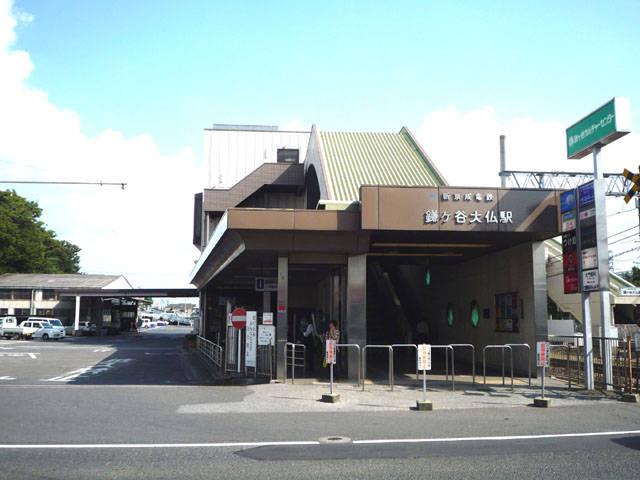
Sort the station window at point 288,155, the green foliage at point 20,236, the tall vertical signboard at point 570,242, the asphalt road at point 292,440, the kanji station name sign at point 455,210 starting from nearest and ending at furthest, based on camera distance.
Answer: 1. the asphalt road at point 292,440
2. the tall vertical signboard at point 570,242
3. the kanji station name sign at point 455,210
4. the station window at point 288,155
5. the green foliage at point 20,236

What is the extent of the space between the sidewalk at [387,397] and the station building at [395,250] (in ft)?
5.46

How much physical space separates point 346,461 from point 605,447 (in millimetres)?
3702

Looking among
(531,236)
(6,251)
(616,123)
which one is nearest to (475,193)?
(531,236)

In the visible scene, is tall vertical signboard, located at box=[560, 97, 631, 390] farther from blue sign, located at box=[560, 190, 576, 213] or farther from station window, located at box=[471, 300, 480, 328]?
station window, located at box=[471, 300, 480, 328]

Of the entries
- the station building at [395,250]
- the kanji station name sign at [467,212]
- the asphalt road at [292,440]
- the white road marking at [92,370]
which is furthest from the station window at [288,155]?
the asphalt road at [292,440]

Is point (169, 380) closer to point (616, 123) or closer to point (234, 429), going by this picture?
point (234, 429)

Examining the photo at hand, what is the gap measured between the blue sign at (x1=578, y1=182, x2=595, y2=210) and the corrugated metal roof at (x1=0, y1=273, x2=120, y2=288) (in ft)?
175

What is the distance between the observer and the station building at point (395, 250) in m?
15.9

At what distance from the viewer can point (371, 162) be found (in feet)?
80.7

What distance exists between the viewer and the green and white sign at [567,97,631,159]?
14.1 metres

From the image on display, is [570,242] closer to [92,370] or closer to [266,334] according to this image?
[266,334]

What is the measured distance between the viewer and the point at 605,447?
26.5 ft

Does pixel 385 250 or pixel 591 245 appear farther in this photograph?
pixel 385 250

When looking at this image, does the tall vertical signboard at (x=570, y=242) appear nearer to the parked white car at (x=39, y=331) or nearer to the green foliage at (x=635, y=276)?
the parked white car at (x=39, y=331)
